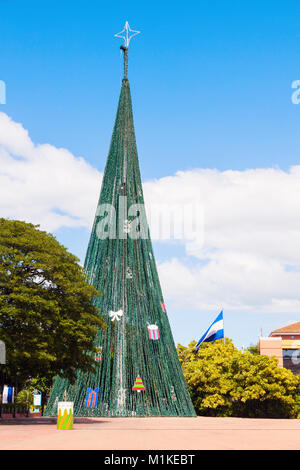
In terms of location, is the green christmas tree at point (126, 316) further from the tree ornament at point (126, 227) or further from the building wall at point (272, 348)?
the building wall at point (272, 348)

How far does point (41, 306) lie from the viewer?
2281cm

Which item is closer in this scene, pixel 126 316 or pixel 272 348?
pixel 126 316

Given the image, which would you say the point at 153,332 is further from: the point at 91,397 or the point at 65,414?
the point at 65,414

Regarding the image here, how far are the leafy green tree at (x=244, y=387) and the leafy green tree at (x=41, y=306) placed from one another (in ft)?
50.1

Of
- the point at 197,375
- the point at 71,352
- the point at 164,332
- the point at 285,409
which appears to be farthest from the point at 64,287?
the point at 285,409

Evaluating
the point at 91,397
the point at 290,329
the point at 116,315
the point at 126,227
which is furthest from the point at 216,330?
the point at 290,329

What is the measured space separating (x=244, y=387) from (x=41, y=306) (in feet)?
69.0

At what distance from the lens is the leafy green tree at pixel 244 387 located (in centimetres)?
3703

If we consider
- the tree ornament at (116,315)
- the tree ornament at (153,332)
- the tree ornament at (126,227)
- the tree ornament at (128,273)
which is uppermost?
the tree ornament at (126,227)

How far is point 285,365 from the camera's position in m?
52.0

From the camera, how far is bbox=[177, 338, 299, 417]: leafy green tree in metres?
37.0

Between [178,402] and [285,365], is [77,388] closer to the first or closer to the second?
[178,402]

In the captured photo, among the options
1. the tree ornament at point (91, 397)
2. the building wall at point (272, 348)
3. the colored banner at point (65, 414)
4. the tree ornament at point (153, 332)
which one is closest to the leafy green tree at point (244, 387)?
the tree ornament at point (153, 332)
